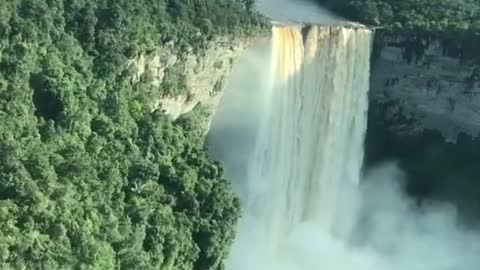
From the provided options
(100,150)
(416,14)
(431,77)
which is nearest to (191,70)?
(100,150)

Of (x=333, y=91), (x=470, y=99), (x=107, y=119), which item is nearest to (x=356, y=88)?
(x=333, y=91)

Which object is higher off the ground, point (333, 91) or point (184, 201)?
point (333, 91)

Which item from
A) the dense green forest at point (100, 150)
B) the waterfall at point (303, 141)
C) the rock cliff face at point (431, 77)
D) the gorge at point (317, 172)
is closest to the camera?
the dense green forest at point (100, 150)

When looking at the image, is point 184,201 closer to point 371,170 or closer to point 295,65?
point 295,65

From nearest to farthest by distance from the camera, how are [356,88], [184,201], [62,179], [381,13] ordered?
[62,179] → [184,201] → [356,88] → [381,13]

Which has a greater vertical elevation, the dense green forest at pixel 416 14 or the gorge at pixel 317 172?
the dense green forest at pixel 416 14

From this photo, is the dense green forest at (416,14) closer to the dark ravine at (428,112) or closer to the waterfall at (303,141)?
the dark ravine at (428,112)

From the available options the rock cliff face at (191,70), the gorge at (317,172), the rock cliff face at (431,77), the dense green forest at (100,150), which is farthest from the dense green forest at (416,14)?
the dense green forest at (100,150)
